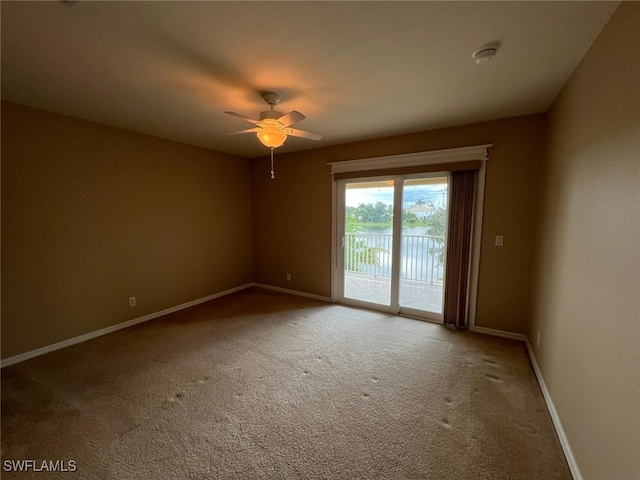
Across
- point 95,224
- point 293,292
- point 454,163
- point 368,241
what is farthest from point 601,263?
point 95,224

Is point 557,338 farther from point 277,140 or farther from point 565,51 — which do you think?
point 277,140

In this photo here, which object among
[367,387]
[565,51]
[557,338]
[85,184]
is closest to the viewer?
[565,51]

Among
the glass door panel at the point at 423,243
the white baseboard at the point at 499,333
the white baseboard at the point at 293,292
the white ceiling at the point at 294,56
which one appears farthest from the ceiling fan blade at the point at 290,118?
the white baseboard at the point at 499,333

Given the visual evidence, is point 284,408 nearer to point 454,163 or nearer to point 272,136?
point 272,136

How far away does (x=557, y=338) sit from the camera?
1834 millimetres

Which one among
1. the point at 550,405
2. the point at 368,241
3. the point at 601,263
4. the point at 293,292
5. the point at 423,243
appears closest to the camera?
the point at 601,263

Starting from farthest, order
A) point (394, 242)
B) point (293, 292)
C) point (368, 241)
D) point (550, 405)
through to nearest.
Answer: point (293, 292) → point (368, 241) → point (394, 242) → point (550, 405)

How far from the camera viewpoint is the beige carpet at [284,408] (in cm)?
146

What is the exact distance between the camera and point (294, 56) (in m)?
1.65

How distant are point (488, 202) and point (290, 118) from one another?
7.81ft

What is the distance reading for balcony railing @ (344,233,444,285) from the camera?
367 cm

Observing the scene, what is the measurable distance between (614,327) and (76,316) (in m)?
4.33

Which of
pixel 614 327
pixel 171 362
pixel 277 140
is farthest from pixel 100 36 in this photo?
pixel 614 327

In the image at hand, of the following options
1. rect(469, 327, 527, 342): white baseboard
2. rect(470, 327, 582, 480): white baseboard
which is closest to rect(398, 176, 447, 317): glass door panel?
rect(469, 327, 527, 342): white baseboard
